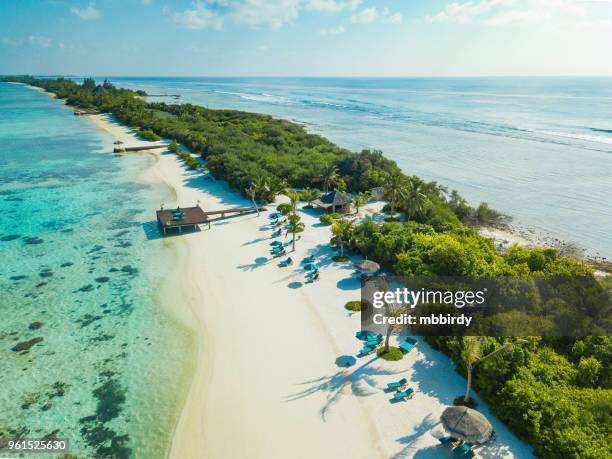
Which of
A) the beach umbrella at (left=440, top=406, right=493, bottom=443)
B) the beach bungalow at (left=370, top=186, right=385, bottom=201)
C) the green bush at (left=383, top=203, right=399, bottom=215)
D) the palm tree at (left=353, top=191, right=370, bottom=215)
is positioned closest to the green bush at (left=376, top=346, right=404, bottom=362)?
the beach umbrella at (left=440, top=406, right=493, bottom=443)

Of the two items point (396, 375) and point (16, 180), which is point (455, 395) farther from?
point (16, 180)

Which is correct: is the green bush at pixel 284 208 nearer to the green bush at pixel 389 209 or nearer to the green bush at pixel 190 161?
the green bush at pixel 389 209

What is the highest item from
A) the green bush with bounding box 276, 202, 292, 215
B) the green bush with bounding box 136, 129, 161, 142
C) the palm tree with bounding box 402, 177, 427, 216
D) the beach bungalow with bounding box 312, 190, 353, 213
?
the green bush with bounding box 136, 129, 161, 142

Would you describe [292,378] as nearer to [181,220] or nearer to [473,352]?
[473,352]

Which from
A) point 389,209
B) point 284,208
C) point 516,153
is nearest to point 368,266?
point 389,209

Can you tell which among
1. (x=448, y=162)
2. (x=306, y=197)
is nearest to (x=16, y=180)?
(x=306, y=197)

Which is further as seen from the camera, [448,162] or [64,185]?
[448,162]

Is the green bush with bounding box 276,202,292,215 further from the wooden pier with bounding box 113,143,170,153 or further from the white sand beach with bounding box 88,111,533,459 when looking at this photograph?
the wooden pier with bounding box 113,143,170,153
